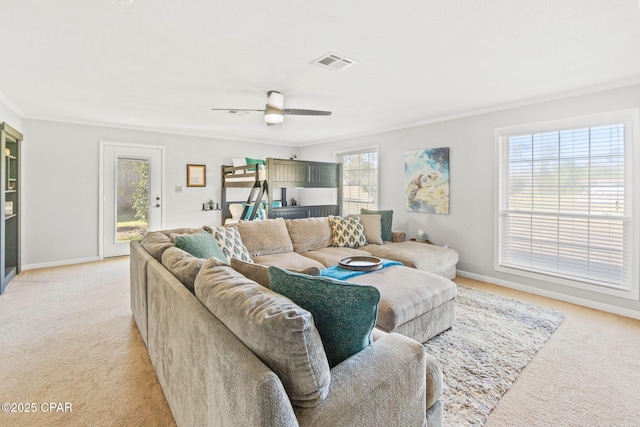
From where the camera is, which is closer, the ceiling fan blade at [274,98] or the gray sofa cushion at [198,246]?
the gray sofa cushion at [198,246]

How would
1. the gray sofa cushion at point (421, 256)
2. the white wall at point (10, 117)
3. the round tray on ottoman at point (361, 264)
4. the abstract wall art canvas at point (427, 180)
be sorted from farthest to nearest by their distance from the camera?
the abstract wall art canvas at point (427, 180), the white wall at point (10, 117), the gray sofa cushion at point (421, 256), the round tray on ottoman at point (361, 264)

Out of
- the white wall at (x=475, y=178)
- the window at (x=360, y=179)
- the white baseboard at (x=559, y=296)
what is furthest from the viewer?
the window at (x=360, y=179)

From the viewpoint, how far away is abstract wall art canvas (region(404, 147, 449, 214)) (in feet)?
15.4

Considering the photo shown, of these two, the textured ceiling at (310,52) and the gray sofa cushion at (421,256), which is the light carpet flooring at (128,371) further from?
the textured ceiling at (310,52)

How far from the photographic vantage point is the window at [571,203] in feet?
10.7

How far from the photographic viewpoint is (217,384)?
1.06m

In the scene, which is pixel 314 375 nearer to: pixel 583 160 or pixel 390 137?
pixel 583 160

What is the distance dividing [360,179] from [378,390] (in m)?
5.29

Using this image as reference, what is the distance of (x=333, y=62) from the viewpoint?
2.72m

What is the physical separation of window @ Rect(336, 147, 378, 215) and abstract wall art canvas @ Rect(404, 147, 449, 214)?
79cm

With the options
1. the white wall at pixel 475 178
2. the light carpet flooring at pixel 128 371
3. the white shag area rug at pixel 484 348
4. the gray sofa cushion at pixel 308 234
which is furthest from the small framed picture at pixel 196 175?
the white shag area rug at pixel 484 348

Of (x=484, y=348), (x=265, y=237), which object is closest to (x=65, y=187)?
(x=265, y=237)

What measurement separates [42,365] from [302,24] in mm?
2971

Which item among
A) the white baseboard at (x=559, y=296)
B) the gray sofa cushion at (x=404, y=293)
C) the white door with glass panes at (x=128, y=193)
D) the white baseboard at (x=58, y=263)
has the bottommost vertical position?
the white baseboard at (x=559, y=296)
